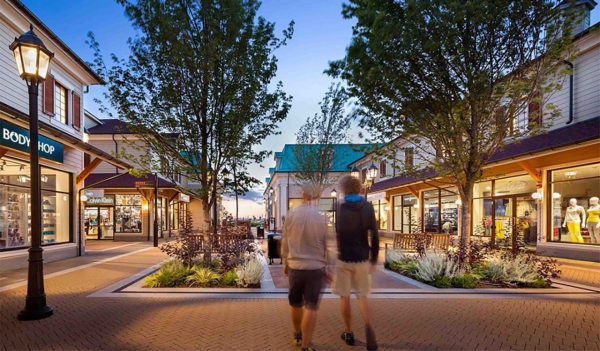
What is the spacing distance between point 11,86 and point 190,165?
6.44 m

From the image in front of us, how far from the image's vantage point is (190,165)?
31.6ft

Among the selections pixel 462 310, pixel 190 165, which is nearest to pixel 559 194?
pixel 462 310

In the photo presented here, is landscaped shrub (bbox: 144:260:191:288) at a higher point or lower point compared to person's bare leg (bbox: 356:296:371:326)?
lower

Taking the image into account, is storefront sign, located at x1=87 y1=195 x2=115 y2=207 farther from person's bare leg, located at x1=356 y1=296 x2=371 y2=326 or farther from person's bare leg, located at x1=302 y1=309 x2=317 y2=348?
person's bare leg, located at x1=356 y1=296 x2=371 y2=326

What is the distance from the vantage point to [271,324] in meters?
5.60

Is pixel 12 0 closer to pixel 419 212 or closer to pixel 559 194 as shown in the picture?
pixel 559 194

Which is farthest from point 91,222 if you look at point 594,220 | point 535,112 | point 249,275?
point 594,220

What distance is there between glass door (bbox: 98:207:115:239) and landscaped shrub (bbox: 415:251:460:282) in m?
22.9

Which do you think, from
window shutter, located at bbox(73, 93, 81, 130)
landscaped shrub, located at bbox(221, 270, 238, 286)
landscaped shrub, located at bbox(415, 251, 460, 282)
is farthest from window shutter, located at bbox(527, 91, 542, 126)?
window shutter, located at bbox(73, 93, 81, 130)

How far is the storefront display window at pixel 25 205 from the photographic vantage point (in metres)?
11.7

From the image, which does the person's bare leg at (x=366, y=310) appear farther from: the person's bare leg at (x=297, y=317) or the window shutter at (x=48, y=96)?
the window shutter at (x=48, y=96)

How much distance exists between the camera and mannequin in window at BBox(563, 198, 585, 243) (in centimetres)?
1259

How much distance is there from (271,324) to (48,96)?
475 inches

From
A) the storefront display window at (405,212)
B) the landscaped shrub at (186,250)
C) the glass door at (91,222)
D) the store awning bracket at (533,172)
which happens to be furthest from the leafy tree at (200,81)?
the glass door at (91,222)
